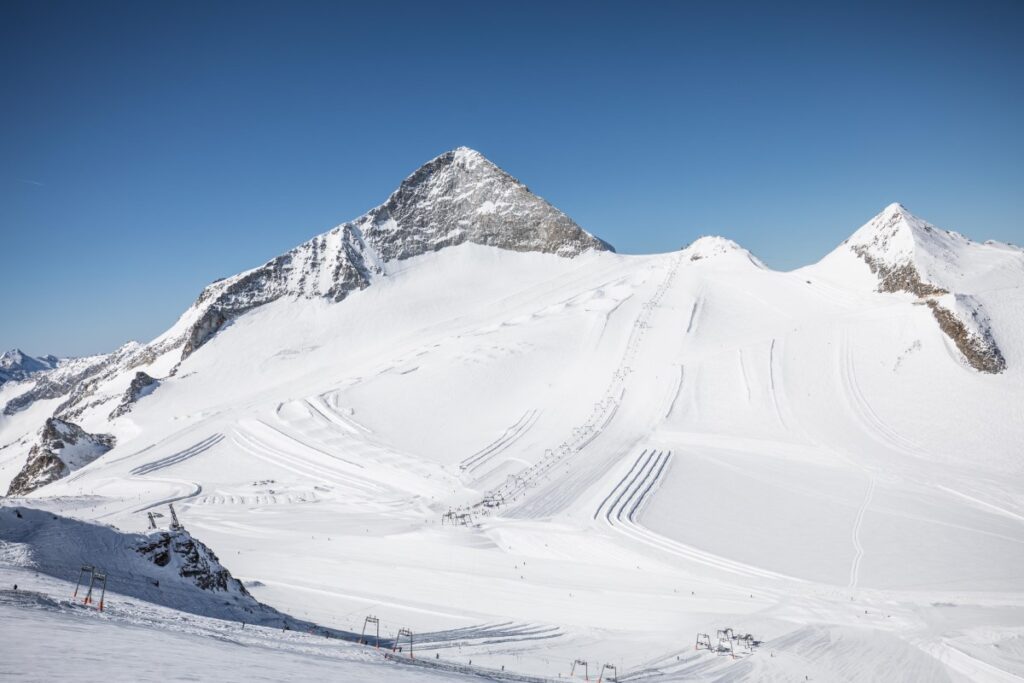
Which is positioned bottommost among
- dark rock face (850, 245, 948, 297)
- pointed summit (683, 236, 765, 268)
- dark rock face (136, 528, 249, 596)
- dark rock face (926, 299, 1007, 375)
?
dark rock face (136, 528, 249, 596)

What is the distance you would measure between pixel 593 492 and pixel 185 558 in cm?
2112

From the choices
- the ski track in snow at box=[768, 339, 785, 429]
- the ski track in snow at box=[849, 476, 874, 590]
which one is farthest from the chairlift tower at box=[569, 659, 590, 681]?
the ski track in snow at box=[768, 339, 785, 429]

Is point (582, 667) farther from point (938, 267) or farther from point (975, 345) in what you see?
point (938, 267)

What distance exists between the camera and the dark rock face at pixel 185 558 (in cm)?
1371

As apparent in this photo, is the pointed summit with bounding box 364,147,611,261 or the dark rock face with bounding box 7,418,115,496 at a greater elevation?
the pointed summit with bounding box 364,147,611,261

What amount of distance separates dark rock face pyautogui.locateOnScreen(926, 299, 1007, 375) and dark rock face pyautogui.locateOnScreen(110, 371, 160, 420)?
76.5m

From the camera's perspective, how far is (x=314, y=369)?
64.1m

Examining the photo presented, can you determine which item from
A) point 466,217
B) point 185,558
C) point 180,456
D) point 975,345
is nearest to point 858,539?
point 975,345

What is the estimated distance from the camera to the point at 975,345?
3994 centimetres

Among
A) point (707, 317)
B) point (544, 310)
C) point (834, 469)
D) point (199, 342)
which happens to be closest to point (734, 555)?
point (834, 469)

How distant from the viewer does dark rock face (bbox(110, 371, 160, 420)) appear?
59.5 metres

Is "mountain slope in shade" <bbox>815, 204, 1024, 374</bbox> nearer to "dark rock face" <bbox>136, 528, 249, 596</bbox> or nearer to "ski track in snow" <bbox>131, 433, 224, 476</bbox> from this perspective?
"dark rock face" <bbox>136, 528, 249, 596</bbox>

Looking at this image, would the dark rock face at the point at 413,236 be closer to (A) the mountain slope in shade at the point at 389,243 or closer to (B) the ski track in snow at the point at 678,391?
(A) the mountain slope in shade at the point at 389,243

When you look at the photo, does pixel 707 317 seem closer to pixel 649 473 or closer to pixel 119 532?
pixel 649 473
